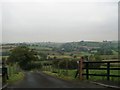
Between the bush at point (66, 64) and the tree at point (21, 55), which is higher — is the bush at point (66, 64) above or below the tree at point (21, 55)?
below

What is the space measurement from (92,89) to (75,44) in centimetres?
1631

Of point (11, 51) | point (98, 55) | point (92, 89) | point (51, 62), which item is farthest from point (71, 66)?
point (92, 89)

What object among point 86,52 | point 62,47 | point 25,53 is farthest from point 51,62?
point 86,52

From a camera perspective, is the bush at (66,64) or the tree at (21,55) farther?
the tree at (21,55)

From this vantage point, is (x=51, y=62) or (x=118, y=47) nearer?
(x=118, y=47)

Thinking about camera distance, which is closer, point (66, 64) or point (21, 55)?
point (66, 64)

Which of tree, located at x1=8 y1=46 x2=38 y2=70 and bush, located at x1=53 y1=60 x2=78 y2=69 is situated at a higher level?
tree, located at x1=8 y1=46 x2=38 y2=70

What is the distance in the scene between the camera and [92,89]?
10.9m

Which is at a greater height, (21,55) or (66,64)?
(21,55)

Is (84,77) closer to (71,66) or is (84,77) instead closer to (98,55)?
(98,55)

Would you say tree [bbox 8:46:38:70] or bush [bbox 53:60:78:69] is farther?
tree [bbox 8:46:38:70]

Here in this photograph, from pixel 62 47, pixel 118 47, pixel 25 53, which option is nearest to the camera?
pixel 118 47

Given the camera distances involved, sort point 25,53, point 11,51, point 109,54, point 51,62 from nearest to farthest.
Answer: point 109,54 → point 11,51 → point 25,53 → point 51,62

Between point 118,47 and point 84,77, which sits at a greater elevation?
point 118,47
